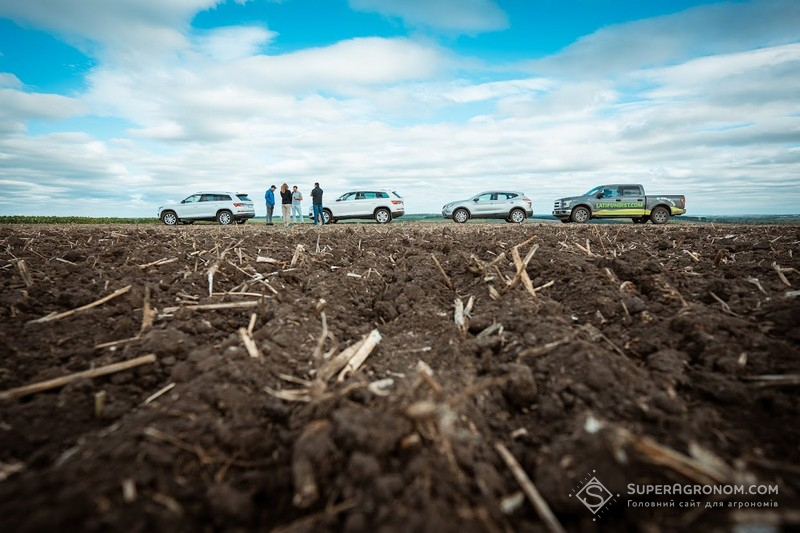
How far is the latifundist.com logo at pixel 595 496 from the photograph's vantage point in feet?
5.82

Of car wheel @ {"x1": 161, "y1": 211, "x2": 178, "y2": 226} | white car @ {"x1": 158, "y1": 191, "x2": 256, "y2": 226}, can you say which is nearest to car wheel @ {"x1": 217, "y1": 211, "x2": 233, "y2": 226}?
white car @ {"x1": 158, "y1": 191, "x2": 256, "y2": 226}

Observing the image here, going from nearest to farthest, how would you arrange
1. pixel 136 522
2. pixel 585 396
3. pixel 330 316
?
pixel 136 522 < pixel 585 396 < pixel 330 316

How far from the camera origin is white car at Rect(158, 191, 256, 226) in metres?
25.6

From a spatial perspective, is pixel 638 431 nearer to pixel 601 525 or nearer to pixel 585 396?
pixel 585 396

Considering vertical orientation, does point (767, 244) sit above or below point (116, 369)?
above

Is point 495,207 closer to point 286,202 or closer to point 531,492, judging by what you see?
point 286,202

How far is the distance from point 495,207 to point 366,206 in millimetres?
7771

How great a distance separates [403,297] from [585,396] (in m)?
2.43

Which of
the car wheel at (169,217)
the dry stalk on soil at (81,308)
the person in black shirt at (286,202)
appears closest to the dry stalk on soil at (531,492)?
the dry stalk on soil at (81,308)

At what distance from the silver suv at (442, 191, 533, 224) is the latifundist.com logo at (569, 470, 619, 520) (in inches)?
918

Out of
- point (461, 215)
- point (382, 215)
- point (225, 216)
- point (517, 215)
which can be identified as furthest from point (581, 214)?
point (225, 216)

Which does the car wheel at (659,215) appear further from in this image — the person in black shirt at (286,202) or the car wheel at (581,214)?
the person in black shirt at (286,202)

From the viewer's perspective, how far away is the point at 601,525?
1.75 m

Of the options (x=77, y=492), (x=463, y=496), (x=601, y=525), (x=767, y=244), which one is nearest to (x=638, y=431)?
(x=601, y=525)
